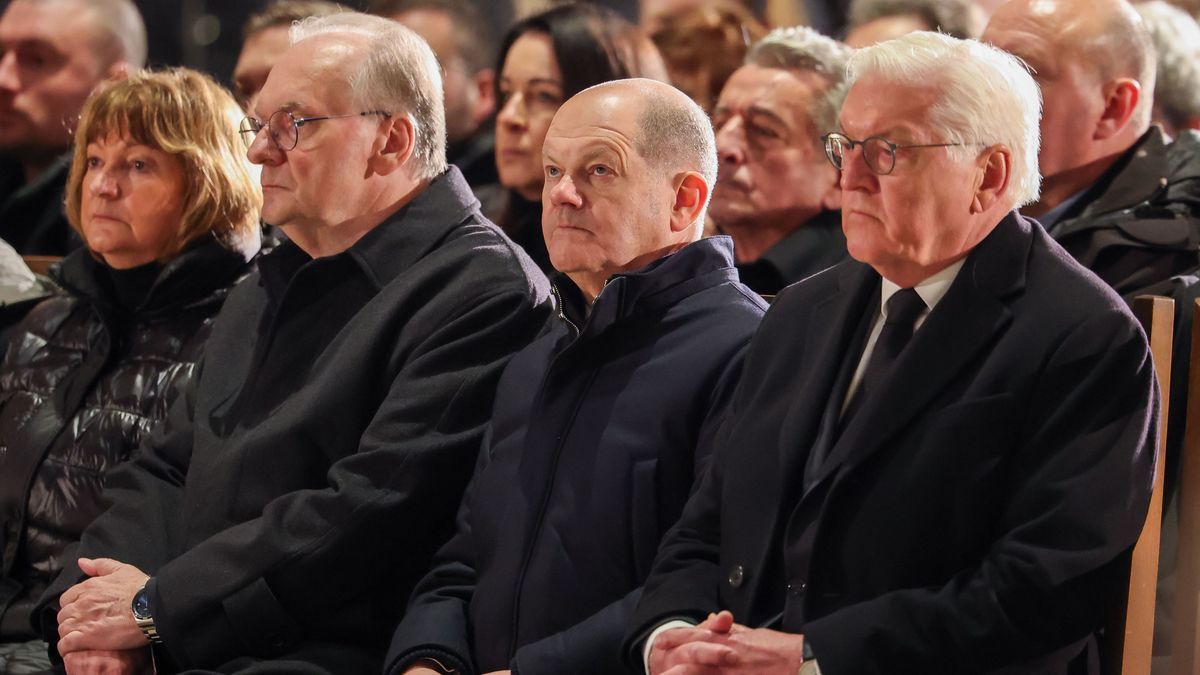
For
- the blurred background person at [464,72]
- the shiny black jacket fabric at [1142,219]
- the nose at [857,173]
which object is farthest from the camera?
the blurred background person at [464,72]

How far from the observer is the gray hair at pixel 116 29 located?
521 cm

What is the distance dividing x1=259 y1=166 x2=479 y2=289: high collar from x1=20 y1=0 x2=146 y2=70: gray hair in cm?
261

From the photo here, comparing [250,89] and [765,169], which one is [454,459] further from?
[250,89]

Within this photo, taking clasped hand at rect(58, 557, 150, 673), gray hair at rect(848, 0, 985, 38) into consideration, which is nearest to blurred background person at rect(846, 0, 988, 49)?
gray hair at rect(848, 0, 985, 38)

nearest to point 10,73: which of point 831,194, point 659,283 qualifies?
point 831,194

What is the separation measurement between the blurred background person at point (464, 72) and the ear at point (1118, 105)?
2.03 meters

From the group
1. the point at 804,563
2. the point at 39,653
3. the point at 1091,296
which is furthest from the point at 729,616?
the point at 39,653

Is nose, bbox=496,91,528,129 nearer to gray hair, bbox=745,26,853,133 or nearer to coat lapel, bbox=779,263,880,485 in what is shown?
gray hair, bbox=745,26,853,133

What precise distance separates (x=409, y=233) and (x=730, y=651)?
3.70 ft

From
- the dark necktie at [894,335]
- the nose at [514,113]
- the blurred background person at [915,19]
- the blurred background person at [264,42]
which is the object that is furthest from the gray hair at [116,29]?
the dark necktie at [894,335]

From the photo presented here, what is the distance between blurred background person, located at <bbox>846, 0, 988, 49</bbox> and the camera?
14.6 ft

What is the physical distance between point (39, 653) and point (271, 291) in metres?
0.83

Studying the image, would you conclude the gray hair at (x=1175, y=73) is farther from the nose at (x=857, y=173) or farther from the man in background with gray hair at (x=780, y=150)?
the nose at (x=857, y=173)

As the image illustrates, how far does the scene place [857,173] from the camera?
2.20m
